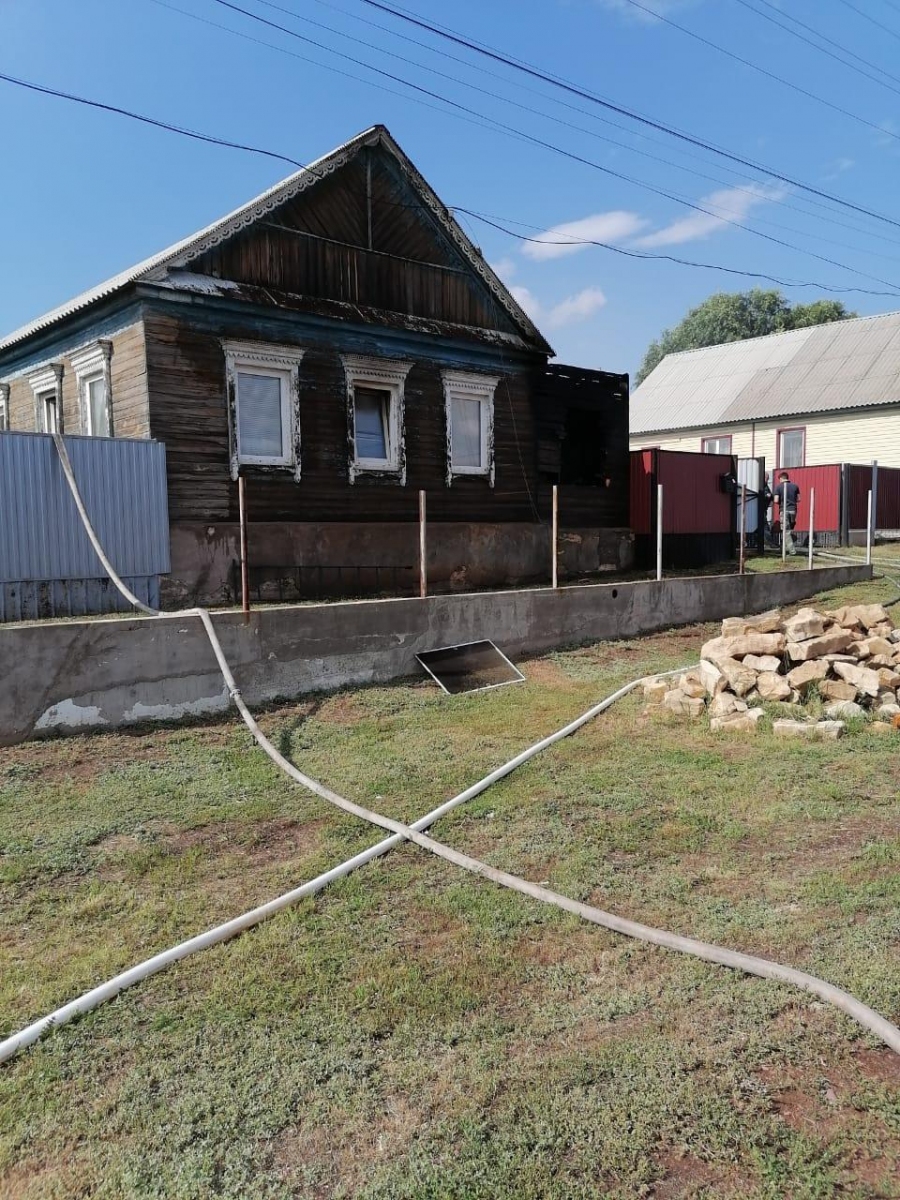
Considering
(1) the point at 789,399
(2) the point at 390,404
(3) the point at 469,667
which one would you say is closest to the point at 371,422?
(2) the point at 390,404

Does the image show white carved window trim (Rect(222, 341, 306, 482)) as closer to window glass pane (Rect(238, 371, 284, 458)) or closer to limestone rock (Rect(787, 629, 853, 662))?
window glass pane (Rect(238, 371, 284, 458))

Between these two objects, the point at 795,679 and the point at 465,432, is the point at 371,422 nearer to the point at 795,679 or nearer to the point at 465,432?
the point at 465,432

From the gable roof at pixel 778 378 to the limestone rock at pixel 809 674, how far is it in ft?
72.3

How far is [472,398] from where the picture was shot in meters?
14.6

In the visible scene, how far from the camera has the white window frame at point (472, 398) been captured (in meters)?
14.2

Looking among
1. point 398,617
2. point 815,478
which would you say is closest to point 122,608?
point 398,617

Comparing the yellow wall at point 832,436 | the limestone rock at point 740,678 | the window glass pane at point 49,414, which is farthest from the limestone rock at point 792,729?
the yellow wall at point 832,436

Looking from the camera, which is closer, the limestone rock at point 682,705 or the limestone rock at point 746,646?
the limestone rock at point 682,705

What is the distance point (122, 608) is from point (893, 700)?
8009 millimetres

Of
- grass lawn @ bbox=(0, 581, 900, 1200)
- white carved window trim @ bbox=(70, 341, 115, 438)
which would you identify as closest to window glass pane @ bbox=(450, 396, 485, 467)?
white carved window trim @ bbox=(70, 341, 115, 438)

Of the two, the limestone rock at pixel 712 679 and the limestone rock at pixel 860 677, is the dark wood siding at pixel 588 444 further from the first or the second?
the limestone rock at pixel 860 677

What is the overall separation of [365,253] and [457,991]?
41.4ft

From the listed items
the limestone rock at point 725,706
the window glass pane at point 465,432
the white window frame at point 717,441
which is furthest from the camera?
the white window frame at point 717,441

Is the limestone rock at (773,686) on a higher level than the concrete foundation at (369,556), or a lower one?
lower
